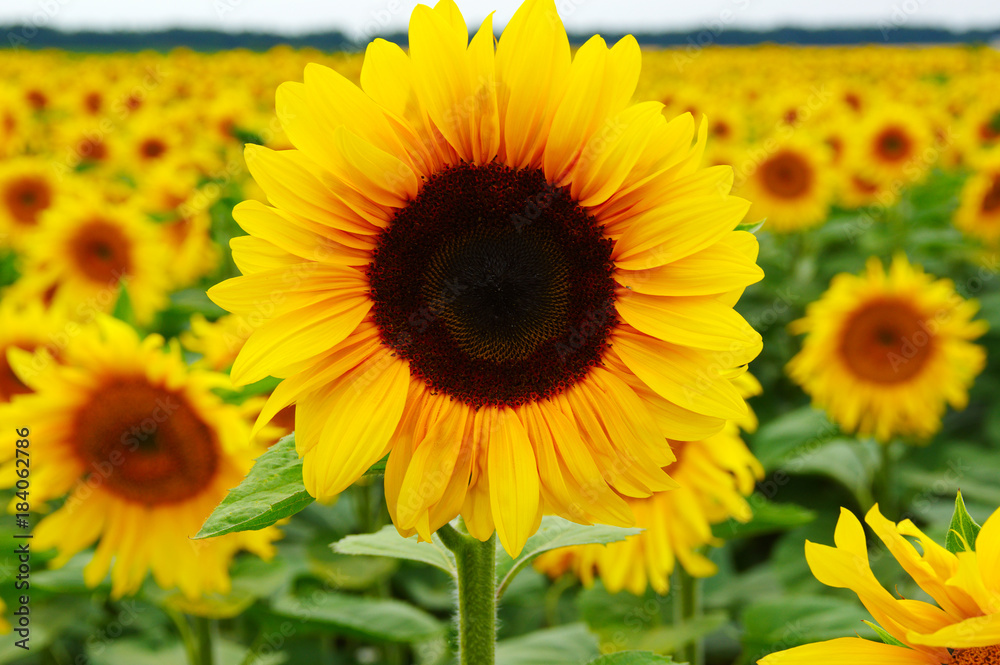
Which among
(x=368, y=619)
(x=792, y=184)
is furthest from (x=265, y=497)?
(x=792, y=184)

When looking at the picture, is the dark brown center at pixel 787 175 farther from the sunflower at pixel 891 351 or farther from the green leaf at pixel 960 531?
the green leaf at pixel 960 531

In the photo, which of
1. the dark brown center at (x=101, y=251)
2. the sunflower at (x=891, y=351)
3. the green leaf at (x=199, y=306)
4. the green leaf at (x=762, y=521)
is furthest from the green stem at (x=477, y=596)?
the dark brown center at (x=101, y=251)

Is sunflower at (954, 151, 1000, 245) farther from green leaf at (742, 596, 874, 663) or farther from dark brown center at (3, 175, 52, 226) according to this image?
dark brown center at (3, 175, 52, 226)

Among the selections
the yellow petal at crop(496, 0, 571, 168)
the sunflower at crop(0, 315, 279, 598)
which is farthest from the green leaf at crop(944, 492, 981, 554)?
the sunflower at crop(0, 315, 279, 598)

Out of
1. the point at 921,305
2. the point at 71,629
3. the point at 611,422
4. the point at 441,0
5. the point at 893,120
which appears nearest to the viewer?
the point at 441,0

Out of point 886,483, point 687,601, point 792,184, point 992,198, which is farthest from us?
point 792,184

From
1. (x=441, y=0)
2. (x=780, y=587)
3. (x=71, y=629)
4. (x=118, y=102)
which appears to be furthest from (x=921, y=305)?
(x=118, y=102)

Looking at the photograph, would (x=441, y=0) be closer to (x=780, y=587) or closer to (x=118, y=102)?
(x=780, y=587)

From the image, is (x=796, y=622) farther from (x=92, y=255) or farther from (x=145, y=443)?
(x=92, y=255)
